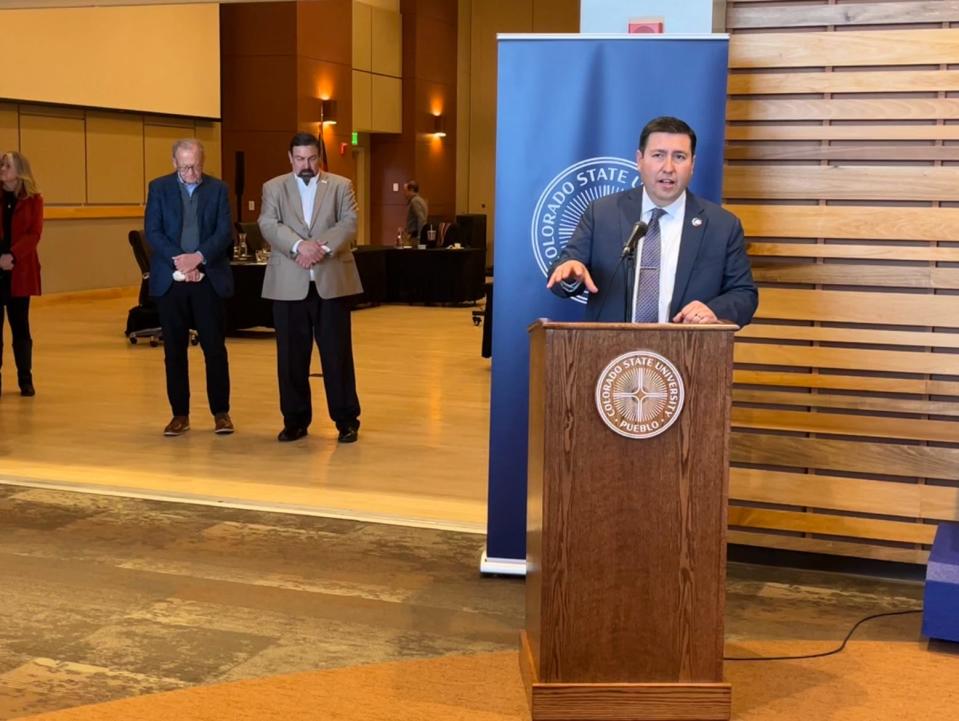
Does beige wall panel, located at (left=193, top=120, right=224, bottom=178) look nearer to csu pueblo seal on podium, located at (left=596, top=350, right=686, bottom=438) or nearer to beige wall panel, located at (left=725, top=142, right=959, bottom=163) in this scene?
beige wall panel, located at (left=725, top=142, right=959, bottom=163)

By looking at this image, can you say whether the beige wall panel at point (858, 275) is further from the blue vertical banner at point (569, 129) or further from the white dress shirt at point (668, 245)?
the white dress shirt at point (668, 245)

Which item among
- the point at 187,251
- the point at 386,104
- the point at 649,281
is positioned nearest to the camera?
the point at 649,281

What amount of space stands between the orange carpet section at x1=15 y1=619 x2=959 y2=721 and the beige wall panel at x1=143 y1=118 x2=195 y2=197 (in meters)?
13.4

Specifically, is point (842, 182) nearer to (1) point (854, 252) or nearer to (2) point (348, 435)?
(1) point (854, 252)

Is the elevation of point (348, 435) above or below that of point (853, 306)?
below

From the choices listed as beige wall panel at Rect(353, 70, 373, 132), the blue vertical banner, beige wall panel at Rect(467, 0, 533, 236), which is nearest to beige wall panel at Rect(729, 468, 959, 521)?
the blue vertical banner

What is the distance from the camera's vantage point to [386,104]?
65.8 feet

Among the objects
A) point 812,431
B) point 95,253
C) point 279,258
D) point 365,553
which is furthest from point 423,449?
point 95,253

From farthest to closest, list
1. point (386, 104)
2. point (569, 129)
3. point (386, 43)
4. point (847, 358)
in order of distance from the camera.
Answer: point (386, 104) → point (386, 43) → point (847, 358) → point (569, 129)

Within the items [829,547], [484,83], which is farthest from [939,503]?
[484,83]

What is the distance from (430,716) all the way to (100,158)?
524 inches

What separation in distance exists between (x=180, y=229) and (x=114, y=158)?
9.38m

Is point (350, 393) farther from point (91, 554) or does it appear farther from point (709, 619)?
point (709, 619)

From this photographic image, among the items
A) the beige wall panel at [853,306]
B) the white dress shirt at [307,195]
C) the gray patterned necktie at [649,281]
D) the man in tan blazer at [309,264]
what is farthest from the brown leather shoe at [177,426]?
the gray patterned necktie at [649,281]
